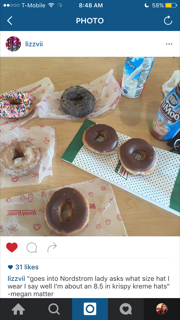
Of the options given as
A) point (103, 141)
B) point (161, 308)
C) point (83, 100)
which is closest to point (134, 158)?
point (103, 141)

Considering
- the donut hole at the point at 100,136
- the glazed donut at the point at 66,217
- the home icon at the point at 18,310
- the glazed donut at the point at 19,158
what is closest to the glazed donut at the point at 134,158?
the donut hole at the point at 100,136

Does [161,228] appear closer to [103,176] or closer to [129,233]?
[129,233]

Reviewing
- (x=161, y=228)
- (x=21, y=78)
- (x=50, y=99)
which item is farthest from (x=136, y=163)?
(x=21, y=78)

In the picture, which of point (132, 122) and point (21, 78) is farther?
point (21, 78)

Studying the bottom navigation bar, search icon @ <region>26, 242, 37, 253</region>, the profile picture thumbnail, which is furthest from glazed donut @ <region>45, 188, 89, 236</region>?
the profile picture thumbnail

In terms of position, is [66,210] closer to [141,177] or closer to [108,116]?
[141,177]

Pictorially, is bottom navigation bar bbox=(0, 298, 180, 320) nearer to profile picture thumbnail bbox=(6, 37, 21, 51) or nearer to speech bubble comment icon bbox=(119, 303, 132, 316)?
speech bubble comment icon bbox=(119, 303, 132, 316)
